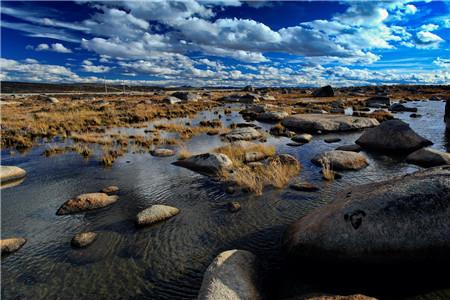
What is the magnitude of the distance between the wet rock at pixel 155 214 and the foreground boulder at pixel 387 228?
16.0 feet

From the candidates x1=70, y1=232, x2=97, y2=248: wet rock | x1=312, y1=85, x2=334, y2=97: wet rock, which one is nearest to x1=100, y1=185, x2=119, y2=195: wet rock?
x1=70, y1=232, x2=97, y2=248: wet rock

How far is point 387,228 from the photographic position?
668 cm

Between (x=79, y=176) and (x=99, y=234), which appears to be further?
(x=79, y=176)

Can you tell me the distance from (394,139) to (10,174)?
24.8 meters

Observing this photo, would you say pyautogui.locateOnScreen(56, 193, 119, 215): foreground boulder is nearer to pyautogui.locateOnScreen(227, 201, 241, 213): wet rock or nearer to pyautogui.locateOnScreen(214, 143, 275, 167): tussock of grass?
pyautogui.locateOnScreen(227, 201, 241, 213): wet rock

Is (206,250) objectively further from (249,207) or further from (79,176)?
(79,176)

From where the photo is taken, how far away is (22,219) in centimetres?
1077

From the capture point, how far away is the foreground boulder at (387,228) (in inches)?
254

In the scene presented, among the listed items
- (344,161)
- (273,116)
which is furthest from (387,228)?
(273,116)

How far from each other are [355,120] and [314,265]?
27.5m

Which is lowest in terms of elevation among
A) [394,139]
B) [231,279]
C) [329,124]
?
[231,279]

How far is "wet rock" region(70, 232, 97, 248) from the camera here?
8844 mm

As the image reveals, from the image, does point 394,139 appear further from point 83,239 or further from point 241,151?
point 83,239

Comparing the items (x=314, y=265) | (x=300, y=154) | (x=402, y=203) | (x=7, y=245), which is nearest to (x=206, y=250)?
(x=314, y=265)
